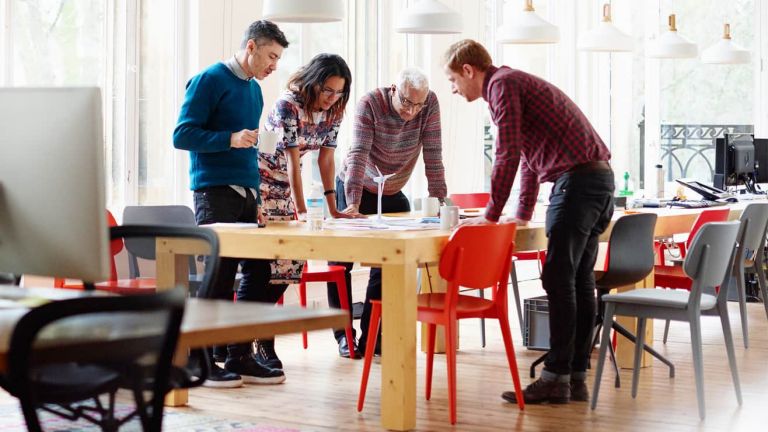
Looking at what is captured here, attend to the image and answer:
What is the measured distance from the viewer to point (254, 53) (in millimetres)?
4715

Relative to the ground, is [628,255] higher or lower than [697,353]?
higher

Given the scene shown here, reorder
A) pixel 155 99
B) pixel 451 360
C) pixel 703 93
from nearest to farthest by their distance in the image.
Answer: pixel 451 360, pixel 155 99, pixel 703 93

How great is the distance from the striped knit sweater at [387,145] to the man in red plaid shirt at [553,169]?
1003mm

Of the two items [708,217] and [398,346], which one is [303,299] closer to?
[398,346]

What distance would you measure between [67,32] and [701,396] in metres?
3.75

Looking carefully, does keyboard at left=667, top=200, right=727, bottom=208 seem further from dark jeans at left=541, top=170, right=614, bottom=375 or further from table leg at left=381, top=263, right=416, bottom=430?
table leg at left=381, top=263, right=416, bottom=430

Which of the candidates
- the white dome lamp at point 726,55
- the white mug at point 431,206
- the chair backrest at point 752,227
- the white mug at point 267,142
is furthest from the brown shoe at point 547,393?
the white dome lamp at point 726,55

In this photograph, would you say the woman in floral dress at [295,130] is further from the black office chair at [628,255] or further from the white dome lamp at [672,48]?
the white dome lamp at [672,48]

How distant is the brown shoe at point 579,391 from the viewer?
4.69m

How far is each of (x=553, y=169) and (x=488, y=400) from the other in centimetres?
101

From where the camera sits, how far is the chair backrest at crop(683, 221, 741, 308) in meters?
4.42

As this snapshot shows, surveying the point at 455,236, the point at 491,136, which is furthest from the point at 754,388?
the point at 491,136

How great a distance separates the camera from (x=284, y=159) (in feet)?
17.0

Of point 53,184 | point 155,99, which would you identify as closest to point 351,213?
point 155,99
